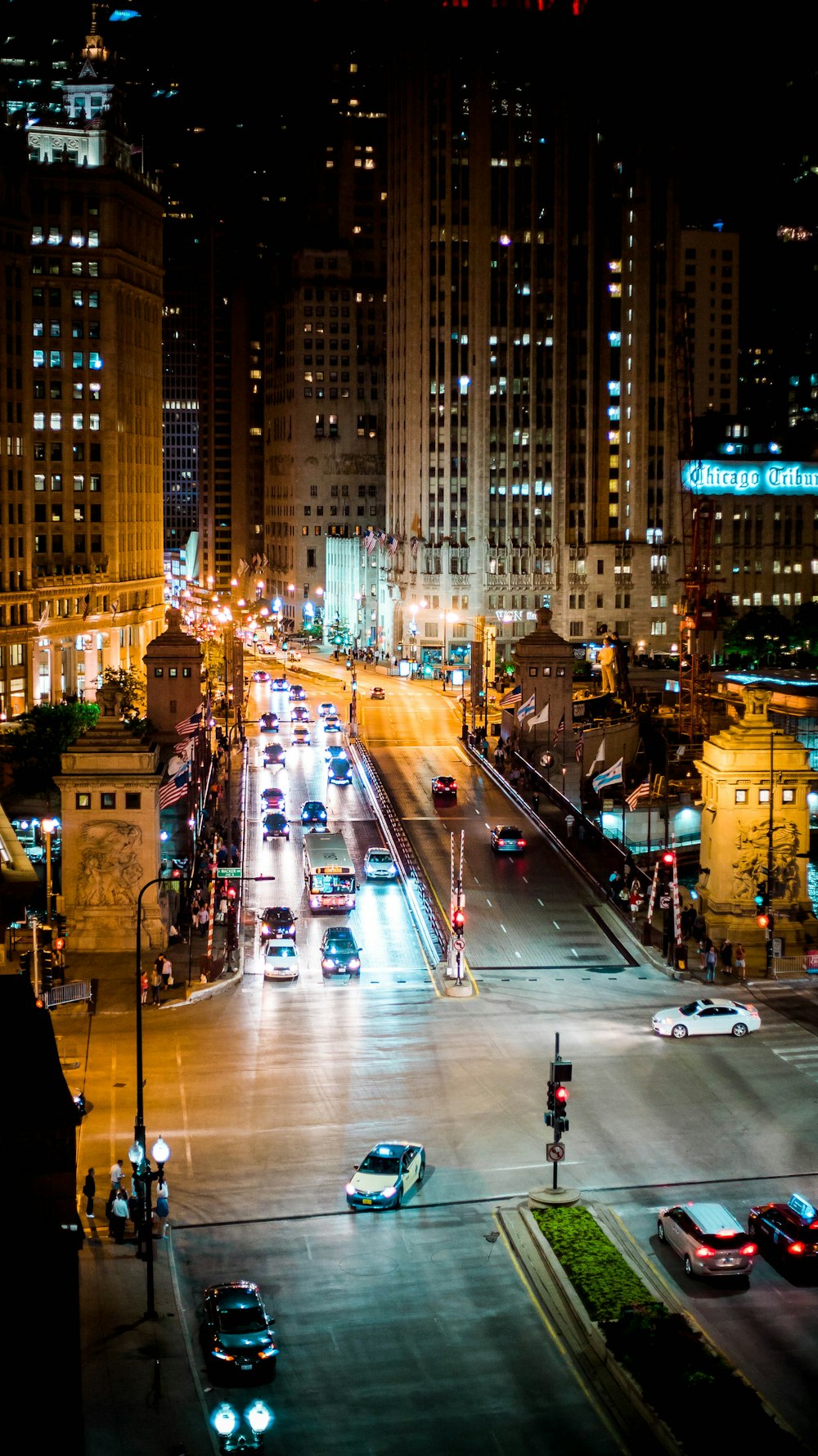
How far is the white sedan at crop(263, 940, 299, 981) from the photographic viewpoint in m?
71.0

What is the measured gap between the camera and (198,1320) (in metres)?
41.0

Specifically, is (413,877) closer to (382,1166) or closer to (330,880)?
(330,880)

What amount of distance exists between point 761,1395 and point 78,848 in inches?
1651

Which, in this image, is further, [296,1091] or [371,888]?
[371,888]

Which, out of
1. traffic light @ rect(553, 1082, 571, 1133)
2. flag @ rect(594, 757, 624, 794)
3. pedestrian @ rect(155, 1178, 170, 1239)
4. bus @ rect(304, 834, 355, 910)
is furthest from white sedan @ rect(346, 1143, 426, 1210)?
flag @ rect(594, 757, 624, 794)

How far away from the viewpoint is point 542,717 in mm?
120812

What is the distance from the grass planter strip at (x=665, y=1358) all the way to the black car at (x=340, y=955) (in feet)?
91.5

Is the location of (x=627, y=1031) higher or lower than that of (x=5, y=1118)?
lower

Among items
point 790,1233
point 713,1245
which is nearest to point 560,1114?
point 713,1245

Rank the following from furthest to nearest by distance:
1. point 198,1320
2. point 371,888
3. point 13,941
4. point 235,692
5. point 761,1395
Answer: point 235,692 → point 371,888 → point 13,941 → point 198,1320 → point 761,1395

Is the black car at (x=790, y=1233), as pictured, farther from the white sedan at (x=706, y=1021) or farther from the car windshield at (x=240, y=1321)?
the white sedan at (x=706, y=1021)

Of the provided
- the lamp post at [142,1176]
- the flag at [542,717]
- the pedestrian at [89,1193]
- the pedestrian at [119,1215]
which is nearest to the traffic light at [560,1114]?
the lamp post at [142,1176]

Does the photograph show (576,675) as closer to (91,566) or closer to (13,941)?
(91,566)

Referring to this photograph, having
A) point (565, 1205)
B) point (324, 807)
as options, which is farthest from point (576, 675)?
point (565, 1205)
